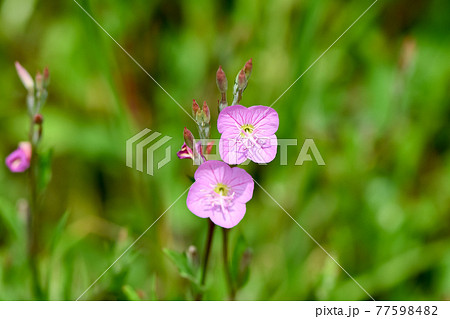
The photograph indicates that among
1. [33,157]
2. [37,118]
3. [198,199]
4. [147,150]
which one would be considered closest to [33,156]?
[33,157]

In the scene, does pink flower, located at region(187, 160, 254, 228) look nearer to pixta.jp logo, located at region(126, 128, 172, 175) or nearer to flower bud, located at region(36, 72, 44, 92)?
flower bud, located at region(36, 72, 44, 92)

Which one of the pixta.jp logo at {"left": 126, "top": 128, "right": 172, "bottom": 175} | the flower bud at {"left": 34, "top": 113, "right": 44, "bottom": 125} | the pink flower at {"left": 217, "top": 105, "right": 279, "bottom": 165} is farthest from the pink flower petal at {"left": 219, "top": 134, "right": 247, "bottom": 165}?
the pixta.jp logo at {"left": 126, "top": 128, "right": 172, "bottom": 175}

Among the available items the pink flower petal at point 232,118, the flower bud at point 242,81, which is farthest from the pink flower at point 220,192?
the flower bud at point 242,81

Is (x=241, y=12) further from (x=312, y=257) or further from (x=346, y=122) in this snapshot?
(x=312, y=257)

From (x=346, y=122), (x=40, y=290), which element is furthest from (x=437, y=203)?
(x=40, y=290)

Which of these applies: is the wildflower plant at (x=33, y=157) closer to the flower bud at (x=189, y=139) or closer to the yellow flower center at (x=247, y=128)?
the flower bud at (x=189, y=139)

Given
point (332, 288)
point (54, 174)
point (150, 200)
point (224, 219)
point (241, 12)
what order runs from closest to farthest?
point (224, 219)
point (332, 288)
point (150, 200)
point (54, 174)
point (241, 12)
